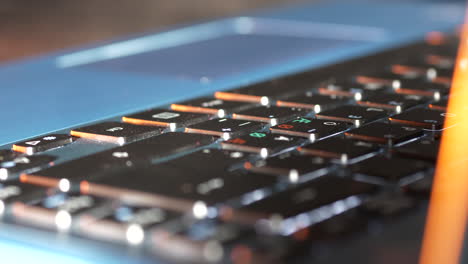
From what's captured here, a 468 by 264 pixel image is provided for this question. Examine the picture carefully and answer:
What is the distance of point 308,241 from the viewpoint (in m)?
0.37

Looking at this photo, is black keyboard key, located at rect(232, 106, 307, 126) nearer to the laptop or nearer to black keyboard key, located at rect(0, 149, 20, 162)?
the laptop

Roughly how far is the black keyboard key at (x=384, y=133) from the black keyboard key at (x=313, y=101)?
101mm

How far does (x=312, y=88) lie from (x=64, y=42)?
383 cm

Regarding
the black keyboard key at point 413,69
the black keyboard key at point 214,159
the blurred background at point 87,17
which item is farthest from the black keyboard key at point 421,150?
the blurred background at point 87,17

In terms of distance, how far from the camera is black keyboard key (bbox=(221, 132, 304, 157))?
1.78ft

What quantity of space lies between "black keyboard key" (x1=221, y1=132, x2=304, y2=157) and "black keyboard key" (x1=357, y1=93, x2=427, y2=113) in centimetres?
17

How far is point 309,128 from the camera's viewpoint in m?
0.61

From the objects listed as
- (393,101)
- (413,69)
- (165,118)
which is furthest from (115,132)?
(413,69)

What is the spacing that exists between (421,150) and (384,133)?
6 centimetres

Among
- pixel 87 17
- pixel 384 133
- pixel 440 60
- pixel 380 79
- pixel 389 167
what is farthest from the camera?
pixel 87 17

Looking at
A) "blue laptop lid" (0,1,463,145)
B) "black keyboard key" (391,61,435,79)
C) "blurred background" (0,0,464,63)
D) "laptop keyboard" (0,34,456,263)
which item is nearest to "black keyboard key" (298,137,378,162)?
"laptop keyboard" (0,34,456,263)

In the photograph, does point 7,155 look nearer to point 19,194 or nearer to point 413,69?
point 19,194

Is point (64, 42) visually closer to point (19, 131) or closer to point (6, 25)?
point (6, 25)

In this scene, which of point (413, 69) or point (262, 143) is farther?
point (413, 69)
